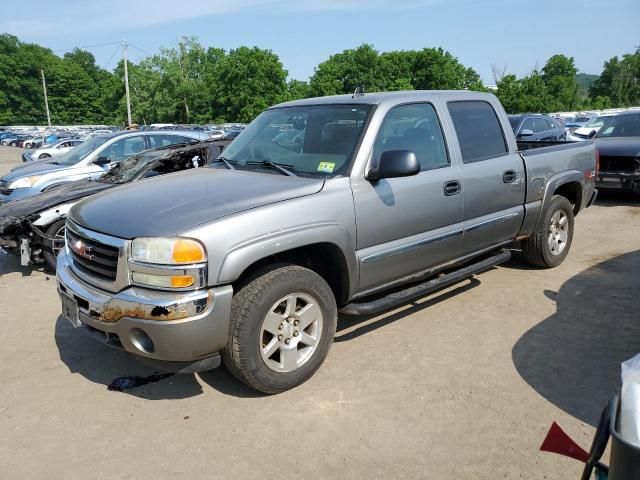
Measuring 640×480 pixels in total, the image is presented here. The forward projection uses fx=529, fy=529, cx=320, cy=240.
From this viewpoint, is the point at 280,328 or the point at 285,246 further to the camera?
the point at 280,328

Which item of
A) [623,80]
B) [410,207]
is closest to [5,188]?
[410,207]

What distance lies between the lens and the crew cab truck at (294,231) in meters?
2.99

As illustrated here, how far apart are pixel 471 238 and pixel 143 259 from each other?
2.83 meters

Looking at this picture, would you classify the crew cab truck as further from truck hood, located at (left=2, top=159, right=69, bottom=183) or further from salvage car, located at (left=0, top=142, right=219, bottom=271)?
truck hood, located at (left=2, top=159, right=69, bottom=183)

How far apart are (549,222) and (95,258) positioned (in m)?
4.53

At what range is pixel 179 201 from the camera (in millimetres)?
3334

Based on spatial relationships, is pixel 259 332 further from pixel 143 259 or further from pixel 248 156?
pixel 248 156

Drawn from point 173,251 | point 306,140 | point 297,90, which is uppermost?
point 297,90

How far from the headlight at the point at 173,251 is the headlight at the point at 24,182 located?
23.7ft

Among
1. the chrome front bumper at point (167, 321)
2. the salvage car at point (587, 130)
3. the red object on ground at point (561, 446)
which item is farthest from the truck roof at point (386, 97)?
the salvage car at point (587, 130)

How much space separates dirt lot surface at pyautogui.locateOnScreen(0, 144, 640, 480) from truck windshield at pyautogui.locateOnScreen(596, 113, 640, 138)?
7173 millimetres

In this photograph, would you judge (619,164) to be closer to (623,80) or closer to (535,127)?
(535,127)

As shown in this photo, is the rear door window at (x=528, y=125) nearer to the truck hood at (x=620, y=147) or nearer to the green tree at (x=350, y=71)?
the truck hood at (x=620, y=147)

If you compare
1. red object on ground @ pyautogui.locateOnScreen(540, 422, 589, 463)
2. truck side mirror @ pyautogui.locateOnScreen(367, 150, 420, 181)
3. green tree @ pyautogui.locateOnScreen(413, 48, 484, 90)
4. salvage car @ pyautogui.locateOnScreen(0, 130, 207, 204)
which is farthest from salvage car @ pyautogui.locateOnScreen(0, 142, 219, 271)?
green tree @ pyautogui.locateOnScreen(413, 48, 484, 90)
